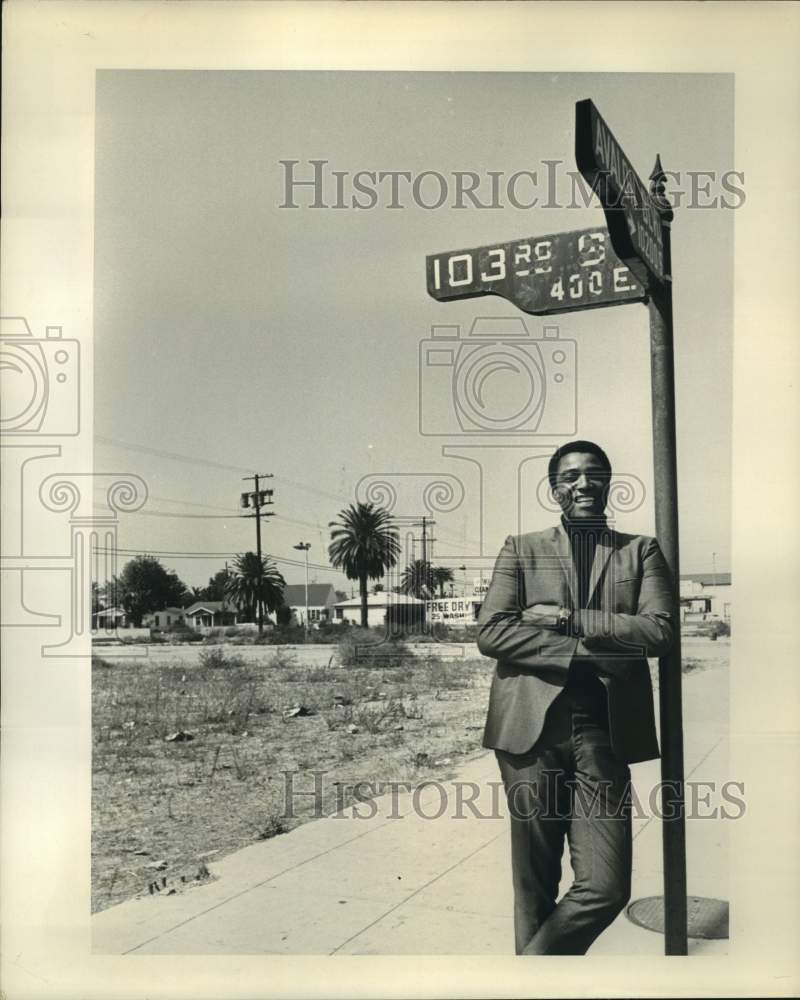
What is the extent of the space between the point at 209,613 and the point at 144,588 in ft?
0.91

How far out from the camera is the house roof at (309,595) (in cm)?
365

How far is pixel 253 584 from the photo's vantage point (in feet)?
12.0

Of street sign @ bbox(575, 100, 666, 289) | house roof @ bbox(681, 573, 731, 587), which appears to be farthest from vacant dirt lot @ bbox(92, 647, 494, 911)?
street sign @ bbox(575, 100, 666, 289)

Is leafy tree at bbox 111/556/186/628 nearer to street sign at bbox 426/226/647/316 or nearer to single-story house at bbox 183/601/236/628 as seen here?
single-story house at bbox 183/601/236/628

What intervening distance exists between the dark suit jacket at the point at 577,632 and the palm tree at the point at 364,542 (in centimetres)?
42

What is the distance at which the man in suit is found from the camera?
3551mm

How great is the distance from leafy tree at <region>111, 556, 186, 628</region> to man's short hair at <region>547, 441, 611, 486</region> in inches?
58.9

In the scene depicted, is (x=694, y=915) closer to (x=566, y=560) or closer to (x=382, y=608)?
(x=566, y=560)

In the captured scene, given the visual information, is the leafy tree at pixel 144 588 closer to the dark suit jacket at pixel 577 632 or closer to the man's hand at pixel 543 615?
the dark suit jacket at pixel 577 632

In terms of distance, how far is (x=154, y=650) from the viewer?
367 cm

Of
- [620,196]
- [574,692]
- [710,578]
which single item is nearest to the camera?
[620,196]

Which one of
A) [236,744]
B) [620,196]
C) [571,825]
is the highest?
[620,196]

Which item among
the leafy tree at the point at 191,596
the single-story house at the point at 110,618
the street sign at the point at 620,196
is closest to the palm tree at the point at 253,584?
the leafy tree at the point at 191,596

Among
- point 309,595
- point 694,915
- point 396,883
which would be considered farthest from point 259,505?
point 694,915
